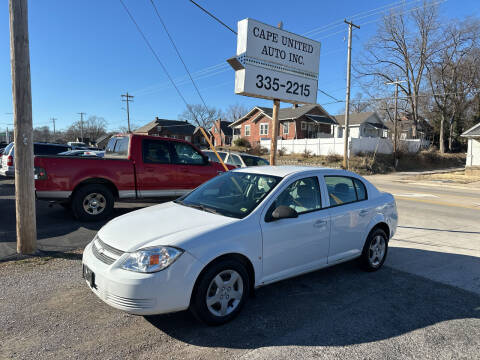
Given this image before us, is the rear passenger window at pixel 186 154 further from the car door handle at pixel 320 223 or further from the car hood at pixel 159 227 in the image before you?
the car door handle at pixel 320 223

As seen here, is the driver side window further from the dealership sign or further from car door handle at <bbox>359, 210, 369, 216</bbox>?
the dealership sign

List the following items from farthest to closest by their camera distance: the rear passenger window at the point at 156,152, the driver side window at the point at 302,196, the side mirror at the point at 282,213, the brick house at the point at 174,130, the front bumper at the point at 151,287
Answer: the brick house at the point at 174,130, the rear passenger window at the point at 156,152, the driver side window at the point at 302,196, the side mirror at the point at 282,213, the front bumper at the point at 151,287

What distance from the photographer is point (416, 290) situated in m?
4.42

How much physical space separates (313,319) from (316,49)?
6763 mm

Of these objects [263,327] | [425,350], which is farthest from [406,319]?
[263,327]

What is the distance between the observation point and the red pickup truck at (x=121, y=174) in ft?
23.1

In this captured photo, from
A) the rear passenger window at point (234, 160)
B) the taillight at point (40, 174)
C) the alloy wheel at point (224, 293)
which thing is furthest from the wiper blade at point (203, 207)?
the rear passenger window at point (234, 160)

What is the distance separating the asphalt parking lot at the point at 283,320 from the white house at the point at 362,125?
46217mm

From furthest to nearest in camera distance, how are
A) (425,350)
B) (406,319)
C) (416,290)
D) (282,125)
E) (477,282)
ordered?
(282,125)
(477,282)
(416,290)
(406,319)
(425,350)

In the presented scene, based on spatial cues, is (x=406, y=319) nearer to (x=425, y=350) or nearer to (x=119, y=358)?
(x=425, y=350)

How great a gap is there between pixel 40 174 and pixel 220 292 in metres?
5.35

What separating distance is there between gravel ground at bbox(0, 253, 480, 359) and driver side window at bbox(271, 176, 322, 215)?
3.46 ft

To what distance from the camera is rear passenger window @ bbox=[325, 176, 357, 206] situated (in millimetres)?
4527

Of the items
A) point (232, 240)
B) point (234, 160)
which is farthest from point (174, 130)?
point (232, 240)
